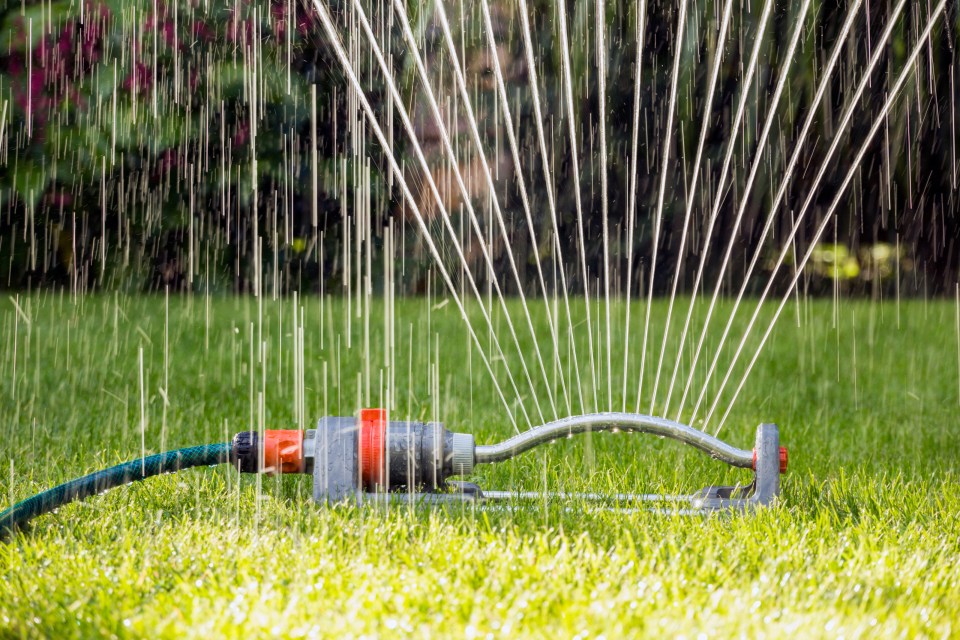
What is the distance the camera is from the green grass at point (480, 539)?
1184 millimetres

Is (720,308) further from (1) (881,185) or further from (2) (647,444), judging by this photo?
(2) (647,444)

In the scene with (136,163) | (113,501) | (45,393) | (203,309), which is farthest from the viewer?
(136,163)

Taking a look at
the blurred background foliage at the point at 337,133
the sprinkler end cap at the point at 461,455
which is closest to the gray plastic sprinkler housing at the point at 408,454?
the sprinkler end cap at the point at 461,455

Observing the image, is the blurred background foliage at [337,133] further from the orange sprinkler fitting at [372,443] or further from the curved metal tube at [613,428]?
the orange sprinkler fitting at [372,443]

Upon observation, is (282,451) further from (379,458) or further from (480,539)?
(480,539)

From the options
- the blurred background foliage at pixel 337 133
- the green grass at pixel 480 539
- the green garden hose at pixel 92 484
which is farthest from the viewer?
Result: the blurred background foliage at pixel 337 133

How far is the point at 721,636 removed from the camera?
1126 millimetres

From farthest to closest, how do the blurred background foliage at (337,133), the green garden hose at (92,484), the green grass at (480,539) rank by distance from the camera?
the blurred background foliage at (337,133) → the green garden hose at (92,484) → the green grass at (480,539)

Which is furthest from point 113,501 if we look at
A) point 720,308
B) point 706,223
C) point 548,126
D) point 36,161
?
point 706,223

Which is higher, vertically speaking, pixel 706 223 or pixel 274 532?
pixel 706 223

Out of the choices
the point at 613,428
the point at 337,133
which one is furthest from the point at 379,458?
the point at 337,133

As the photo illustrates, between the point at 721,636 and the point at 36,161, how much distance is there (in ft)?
16.1

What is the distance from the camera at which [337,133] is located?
21.0 feet

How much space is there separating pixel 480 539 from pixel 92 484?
61 centimetres
